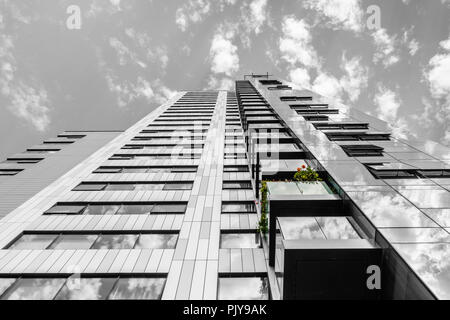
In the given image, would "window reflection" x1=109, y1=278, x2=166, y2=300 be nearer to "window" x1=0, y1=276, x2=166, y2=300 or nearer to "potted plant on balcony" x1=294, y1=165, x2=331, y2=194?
"window" x1=0, y1=276, x2=166, y2=300

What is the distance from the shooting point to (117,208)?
1922 centimetres

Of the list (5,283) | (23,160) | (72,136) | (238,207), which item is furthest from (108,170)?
(72,136)

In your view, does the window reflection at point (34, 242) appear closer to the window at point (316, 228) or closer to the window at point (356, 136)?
the window at point (316, 228)

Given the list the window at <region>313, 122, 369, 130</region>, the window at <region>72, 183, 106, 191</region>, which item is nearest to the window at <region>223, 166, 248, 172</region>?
the window at <region>313, 122, 369, 130</region>

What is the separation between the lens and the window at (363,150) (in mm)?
17469

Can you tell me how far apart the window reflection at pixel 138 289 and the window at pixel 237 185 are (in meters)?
10.4

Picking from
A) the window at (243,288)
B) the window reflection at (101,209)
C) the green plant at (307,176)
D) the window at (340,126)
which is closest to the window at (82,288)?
the window at (243,288)

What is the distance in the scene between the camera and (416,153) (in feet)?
55.8

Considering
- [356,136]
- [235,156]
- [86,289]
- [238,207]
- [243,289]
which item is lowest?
[243,289]

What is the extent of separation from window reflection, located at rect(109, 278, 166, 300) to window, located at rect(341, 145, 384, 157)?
14909 millimetres

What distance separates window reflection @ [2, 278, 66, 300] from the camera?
40.9ft

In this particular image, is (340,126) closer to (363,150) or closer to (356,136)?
(356,136)

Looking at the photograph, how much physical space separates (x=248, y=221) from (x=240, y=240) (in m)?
1.84
